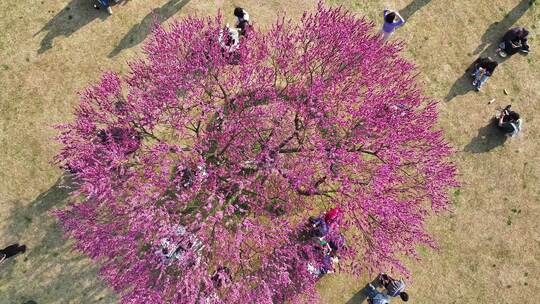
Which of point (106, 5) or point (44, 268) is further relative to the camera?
point (106, 5)

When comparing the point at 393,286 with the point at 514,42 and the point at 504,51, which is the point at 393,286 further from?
the point at 514,42

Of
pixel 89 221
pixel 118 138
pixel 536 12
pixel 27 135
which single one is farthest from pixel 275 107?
pixel 536 12

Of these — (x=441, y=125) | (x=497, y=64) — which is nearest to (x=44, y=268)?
(x=441, y=125)

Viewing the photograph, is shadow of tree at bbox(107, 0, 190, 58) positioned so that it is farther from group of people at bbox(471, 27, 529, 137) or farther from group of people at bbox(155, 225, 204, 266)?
group of people at bbox(471, 27, 529, 137)

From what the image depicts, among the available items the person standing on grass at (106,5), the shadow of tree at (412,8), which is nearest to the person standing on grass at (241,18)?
the person standing on grass at (106,5)

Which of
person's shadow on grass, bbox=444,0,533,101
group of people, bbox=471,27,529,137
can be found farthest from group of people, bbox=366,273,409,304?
person's shadow on grass, bbox=444,0,533,101

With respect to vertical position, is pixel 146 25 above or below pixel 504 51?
above

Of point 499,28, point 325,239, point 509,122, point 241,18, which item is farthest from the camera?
point 499,28
